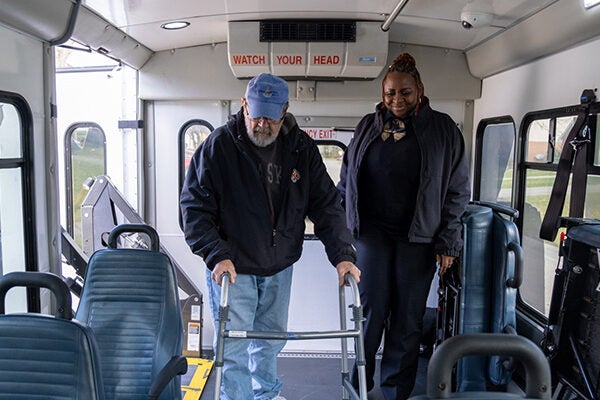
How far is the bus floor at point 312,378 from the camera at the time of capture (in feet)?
11.7

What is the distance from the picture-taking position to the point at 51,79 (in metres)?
2.84

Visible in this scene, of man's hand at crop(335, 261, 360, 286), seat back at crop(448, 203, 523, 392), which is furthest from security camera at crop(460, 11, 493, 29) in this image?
man's hand at crop(335, 261, 360, 286)

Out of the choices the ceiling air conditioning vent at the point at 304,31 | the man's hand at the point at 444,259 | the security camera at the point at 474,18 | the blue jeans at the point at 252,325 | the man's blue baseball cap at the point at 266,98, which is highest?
the ceiling air conditioning vent at the point at 304,31

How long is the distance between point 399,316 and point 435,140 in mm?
1033

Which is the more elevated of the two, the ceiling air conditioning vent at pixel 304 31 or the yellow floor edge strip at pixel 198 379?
the ceiling air conditioning vent at pixel 304 31

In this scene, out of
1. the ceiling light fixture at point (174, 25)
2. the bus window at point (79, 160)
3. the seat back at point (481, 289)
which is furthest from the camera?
the bus window at point (79, 160)

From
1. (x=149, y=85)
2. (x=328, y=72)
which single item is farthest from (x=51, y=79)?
(x=328, y=72)

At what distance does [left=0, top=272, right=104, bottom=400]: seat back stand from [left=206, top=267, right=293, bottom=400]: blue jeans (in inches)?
28.3

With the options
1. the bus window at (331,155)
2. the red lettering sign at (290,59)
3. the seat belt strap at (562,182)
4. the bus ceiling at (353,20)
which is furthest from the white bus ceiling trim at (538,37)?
the red lettering sign at (290,59)

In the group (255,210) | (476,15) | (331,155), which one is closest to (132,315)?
(255,210)

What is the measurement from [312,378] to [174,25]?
291 cm

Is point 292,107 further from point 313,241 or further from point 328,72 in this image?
point 313,241

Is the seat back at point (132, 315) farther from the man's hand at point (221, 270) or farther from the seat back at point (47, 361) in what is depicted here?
the seat back at point (47, 361)

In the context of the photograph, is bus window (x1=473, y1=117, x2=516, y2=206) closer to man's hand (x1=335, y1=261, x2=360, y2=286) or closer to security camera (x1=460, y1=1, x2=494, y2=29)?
security camera (x1=460, y1=1, x2=494, y2=29)
